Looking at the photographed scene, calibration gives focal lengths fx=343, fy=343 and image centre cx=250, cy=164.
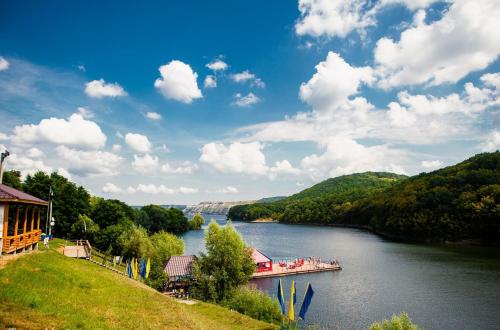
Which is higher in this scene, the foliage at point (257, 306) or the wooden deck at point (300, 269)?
the foliage at point (257, 306)

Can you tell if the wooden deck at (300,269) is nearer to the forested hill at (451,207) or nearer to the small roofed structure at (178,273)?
the small roofed structure at (178,273)

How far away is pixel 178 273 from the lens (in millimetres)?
49719

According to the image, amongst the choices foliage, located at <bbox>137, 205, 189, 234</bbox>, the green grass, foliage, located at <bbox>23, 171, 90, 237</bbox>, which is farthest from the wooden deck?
foliage, located at <bbox>137, 205, 189, 234</bbox>

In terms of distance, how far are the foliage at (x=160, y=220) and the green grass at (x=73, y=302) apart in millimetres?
125116

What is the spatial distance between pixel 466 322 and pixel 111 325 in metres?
38.1

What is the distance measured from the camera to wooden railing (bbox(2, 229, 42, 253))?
21.6m

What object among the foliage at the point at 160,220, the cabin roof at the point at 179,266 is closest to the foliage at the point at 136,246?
the cabin roof at the point at 179,266

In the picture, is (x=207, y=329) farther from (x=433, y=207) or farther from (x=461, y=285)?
(x=433, y=207)

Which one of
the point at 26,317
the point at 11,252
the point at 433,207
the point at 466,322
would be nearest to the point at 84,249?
the point at 11,252

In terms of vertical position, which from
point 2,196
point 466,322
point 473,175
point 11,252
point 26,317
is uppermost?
point 473,175

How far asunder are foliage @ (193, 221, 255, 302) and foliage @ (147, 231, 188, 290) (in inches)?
208

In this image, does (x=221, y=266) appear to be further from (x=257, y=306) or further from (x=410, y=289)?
(x=410, y=289)

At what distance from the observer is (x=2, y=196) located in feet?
68.3

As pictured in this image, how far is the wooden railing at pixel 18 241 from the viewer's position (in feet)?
70.8
